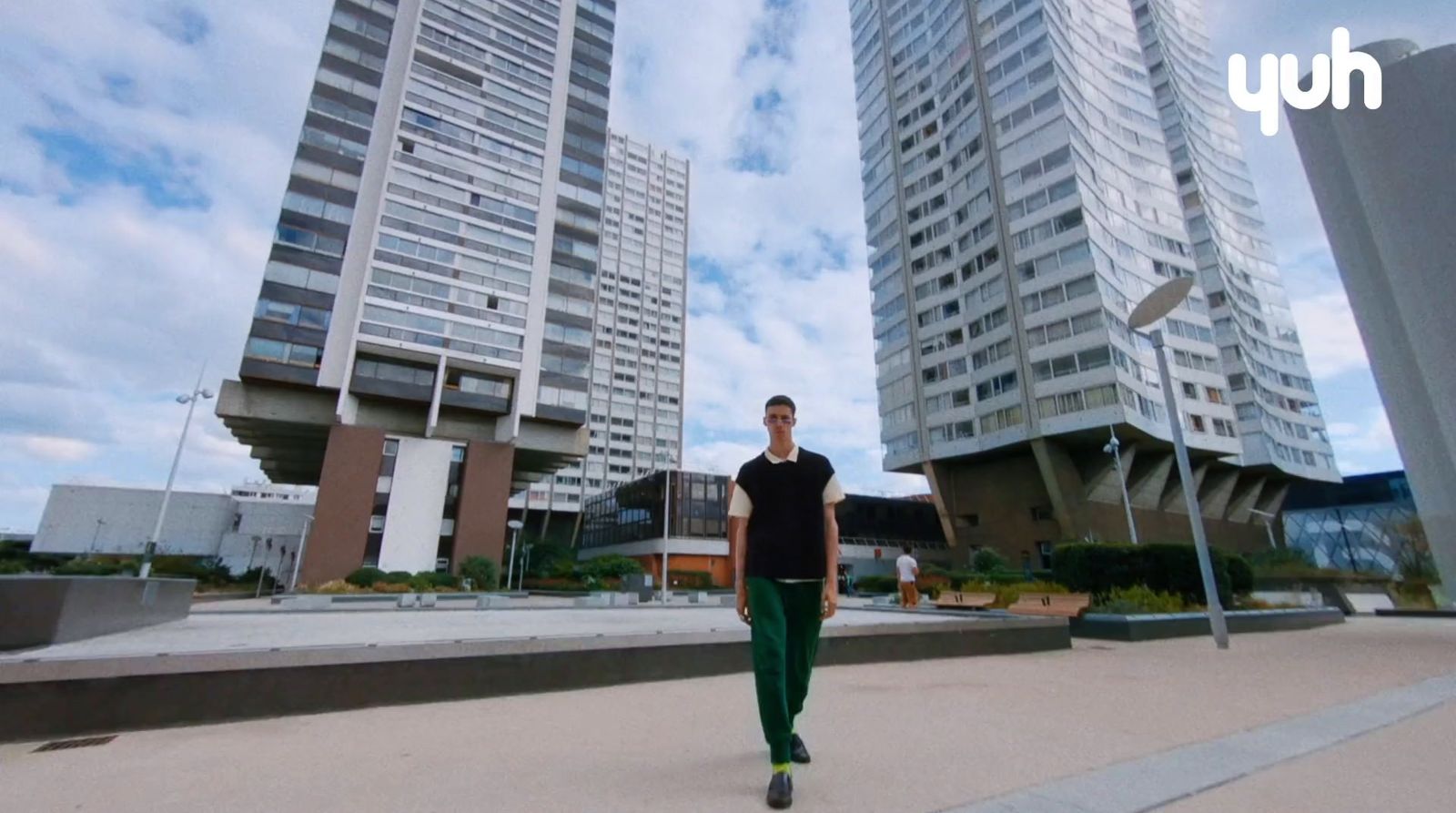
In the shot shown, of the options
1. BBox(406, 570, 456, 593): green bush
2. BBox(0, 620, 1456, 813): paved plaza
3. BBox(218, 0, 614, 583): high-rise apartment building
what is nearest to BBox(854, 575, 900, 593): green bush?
BBox(218, 0, 614, 583): high-rise apartment building

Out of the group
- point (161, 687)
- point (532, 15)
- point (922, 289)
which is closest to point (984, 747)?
point (161, 687)

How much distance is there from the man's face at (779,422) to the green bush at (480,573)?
32.4m

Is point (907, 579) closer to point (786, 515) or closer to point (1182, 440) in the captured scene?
point (1182, 440)

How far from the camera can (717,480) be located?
50062 mm

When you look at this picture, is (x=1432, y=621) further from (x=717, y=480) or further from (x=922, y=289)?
(x=717, y=480)

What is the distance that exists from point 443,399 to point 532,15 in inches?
1168

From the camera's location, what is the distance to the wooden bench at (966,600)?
13.0 meters

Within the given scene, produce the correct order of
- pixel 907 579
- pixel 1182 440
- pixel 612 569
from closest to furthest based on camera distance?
pixel 1182 440 → pixel 907 579 → pixel 612 569

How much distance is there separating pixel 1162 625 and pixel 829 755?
1069 cm

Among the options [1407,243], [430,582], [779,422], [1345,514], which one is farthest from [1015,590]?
[1345,514]

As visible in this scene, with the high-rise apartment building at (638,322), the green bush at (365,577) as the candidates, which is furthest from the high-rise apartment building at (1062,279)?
the high-rise apartment building at (638,322)

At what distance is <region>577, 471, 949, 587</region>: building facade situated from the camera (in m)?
47.2

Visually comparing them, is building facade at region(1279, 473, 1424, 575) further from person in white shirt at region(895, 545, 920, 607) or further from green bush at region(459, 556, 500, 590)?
green bush at region(459, 556, 500, 590)

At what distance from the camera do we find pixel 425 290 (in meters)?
33.8
